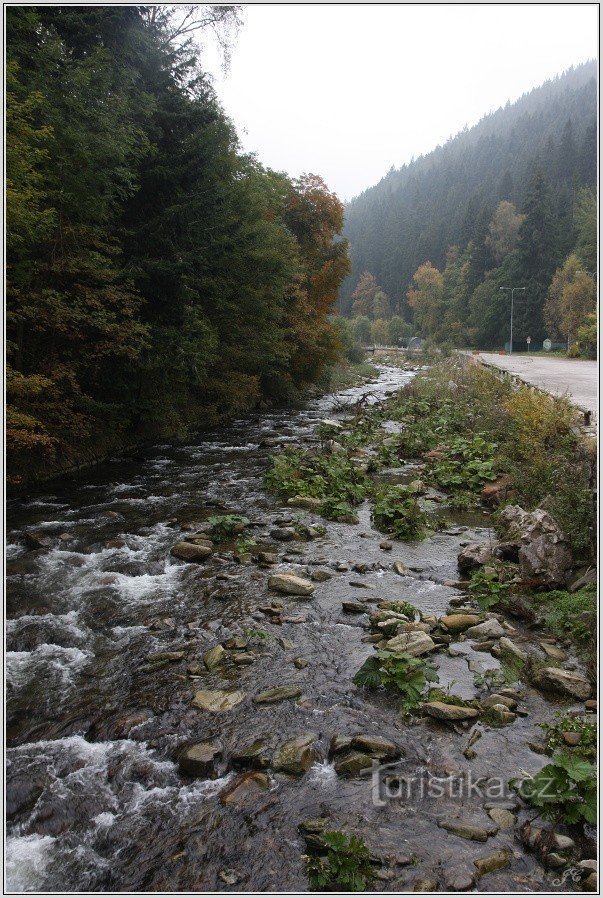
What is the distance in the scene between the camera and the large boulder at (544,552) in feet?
23.2

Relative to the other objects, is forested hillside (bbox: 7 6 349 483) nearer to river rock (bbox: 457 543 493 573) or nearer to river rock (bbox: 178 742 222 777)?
river rock (bbox: 178 742 222 777)

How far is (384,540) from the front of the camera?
9516mm

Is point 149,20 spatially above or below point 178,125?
above

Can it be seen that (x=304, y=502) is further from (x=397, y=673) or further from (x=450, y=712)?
(x=450, y=712)

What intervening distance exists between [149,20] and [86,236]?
370 inches

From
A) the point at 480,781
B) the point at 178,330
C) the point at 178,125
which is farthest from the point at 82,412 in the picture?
the point at 480,781

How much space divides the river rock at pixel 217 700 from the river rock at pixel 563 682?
2.85 meters

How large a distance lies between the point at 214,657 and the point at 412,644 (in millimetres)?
2112

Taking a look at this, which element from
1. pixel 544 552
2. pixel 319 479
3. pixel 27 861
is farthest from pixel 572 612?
pixel 319 479

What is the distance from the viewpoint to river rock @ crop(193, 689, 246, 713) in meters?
5.05

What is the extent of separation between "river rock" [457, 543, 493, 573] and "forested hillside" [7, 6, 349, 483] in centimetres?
739

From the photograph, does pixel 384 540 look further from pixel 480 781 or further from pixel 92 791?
pixel 92 791

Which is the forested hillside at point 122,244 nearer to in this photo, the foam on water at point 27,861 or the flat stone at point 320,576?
the flat stone at point 320,576

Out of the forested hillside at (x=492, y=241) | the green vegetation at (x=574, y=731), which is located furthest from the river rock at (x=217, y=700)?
the forested hillside at (x=492, y=241)
